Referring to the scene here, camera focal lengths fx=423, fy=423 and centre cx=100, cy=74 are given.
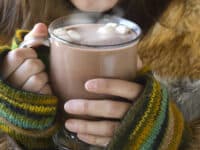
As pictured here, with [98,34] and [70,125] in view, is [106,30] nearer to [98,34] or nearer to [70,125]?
[98,34]

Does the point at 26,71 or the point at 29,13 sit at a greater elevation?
the point at 26,71

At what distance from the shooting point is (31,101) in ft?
2.00

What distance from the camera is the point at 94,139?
2.07 ft

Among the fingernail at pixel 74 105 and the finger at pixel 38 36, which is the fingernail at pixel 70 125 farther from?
the finger at pixel 38 36

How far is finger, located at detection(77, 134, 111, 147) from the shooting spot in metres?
0.63

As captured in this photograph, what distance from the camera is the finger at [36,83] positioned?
61 cm

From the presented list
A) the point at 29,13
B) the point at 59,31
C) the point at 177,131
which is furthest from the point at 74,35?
the point at 29,13

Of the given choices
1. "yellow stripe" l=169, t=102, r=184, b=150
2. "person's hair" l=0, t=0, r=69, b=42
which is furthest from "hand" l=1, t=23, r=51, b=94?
"person's hair" l=0, t=0, r=69, b=42

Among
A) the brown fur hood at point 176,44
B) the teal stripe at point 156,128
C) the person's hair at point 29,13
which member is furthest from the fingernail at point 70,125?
the person's hair at point 29,13

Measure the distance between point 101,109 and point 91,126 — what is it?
36 millimetres

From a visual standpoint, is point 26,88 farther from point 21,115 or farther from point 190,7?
point 190,7

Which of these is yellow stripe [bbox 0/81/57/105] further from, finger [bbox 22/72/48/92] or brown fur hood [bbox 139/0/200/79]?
brown fur hood [bbox 139/0/200/79]

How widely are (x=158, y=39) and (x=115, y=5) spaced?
216 millimetres

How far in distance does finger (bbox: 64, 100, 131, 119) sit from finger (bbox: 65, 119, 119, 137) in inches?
0.7
